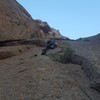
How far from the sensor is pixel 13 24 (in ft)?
81.1

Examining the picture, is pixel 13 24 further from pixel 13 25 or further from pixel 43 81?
pixel 43 81

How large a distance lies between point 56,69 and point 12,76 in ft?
7.56

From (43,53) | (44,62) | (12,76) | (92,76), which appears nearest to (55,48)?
(43,53)

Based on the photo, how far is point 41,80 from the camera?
47.7ft

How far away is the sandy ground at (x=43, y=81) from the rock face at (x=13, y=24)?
582 cm

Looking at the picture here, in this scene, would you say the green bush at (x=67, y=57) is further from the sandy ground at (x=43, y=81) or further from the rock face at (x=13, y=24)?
the rock face at (x=13, y=24)

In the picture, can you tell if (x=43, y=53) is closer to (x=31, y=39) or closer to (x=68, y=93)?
(x=31, y=39)

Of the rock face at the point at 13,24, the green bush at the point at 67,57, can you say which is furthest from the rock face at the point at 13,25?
the green bush at the point at 67,57

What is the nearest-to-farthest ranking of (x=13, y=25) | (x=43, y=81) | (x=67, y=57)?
(x=43, y=81) → (x=67, y=57) → (x=13, y=25)

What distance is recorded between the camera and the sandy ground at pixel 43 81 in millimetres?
13047

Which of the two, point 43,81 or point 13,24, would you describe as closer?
point 43,81

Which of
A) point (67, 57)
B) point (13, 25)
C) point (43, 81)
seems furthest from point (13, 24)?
point (43, 81)

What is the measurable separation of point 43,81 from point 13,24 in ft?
36.7

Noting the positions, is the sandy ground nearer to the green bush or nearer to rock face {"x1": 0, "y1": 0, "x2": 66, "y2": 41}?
the green bush
